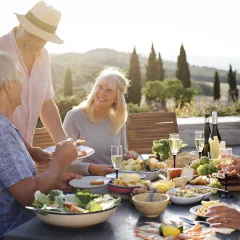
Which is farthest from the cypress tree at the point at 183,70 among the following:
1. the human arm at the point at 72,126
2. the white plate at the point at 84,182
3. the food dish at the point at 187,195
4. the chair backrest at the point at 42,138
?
the food dish at the point at 187,195

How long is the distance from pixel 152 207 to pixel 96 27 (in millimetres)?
35048

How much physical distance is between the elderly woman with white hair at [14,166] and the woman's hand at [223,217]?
717mm

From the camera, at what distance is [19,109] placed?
11.4 feet

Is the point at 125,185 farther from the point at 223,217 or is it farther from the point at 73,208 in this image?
the point at 223,217

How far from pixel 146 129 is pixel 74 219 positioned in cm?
273

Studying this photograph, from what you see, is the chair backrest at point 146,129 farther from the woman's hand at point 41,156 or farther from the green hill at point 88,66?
the green hill at point 88,66

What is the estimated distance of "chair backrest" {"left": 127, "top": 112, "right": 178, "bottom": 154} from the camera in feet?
14.7

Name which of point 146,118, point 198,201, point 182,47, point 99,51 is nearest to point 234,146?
point 146,118

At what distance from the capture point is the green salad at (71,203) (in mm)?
1843

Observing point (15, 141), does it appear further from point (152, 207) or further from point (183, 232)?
point (183, 232)

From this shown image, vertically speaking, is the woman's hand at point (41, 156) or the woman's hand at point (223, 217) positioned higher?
the woman's hand at point (41, 156)

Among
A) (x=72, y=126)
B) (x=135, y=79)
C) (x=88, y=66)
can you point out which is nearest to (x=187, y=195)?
(x=72, y=126)

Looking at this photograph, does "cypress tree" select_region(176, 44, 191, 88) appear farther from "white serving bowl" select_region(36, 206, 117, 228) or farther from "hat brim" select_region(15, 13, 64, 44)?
"white serving bowl" select_region(36, 206, 117, 228)

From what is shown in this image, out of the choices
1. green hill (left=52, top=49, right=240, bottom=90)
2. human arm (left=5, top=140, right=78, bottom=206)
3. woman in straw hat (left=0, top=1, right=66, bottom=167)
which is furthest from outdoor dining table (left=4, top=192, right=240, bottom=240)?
green hill (left=52, top=49, right=240, bottom=90)
